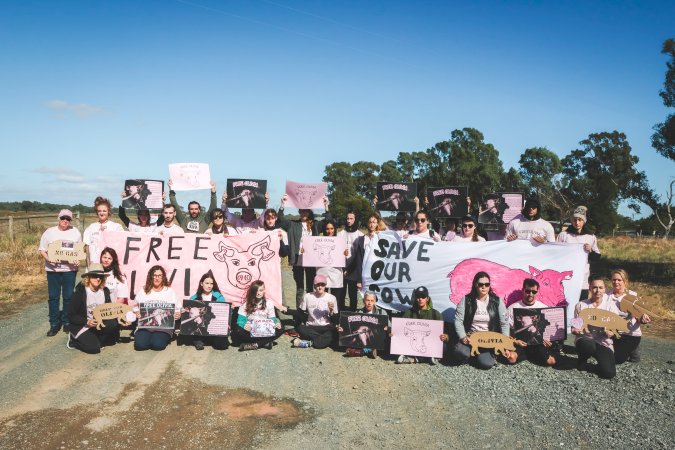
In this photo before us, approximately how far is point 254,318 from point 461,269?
10.9ft

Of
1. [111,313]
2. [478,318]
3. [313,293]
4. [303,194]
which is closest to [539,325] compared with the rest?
[478,318]

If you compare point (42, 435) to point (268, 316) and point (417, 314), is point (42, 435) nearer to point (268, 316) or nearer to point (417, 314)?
point (268, 316)

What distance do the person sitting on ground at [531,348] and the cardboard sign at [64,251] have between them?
6.56m

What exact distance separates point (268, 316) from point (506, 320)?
340 centimetres

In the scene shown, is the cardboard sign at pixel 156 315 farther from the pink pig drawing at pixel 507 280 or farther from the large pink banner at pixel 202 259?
the pink pig drawing at pixel 507 280

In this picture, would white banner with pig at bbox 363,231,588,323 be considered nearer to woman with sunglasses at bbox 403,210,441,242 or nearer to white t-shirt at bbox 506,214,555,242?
woman with sunglasses at bbox 403,210,441,242

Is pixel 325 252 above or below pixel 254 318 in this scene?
above

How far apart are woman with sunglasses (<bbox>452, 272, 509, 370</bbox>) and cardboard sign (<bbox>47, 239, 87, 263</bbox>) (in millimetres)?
5861

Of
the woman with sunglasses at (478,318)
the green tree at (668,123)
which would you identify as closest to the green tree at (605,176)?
the green tree at (668,123)

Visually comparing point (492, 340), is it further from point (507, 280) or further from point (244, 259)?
point (244, 259)

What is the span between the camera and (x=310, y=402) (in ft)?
18.6

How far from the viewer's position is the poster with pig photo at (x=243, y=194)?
9.41 metres

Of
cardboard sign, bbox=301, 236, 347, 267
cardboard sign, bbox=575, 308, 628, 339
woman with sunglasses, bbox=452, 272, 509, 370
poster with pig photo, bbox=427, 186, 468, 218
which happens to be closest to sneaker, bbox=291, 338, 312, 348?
cardboard sign, bbox=301, 236, 347, 267

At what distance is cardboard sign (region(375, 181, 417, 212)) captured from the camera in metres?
9.29
